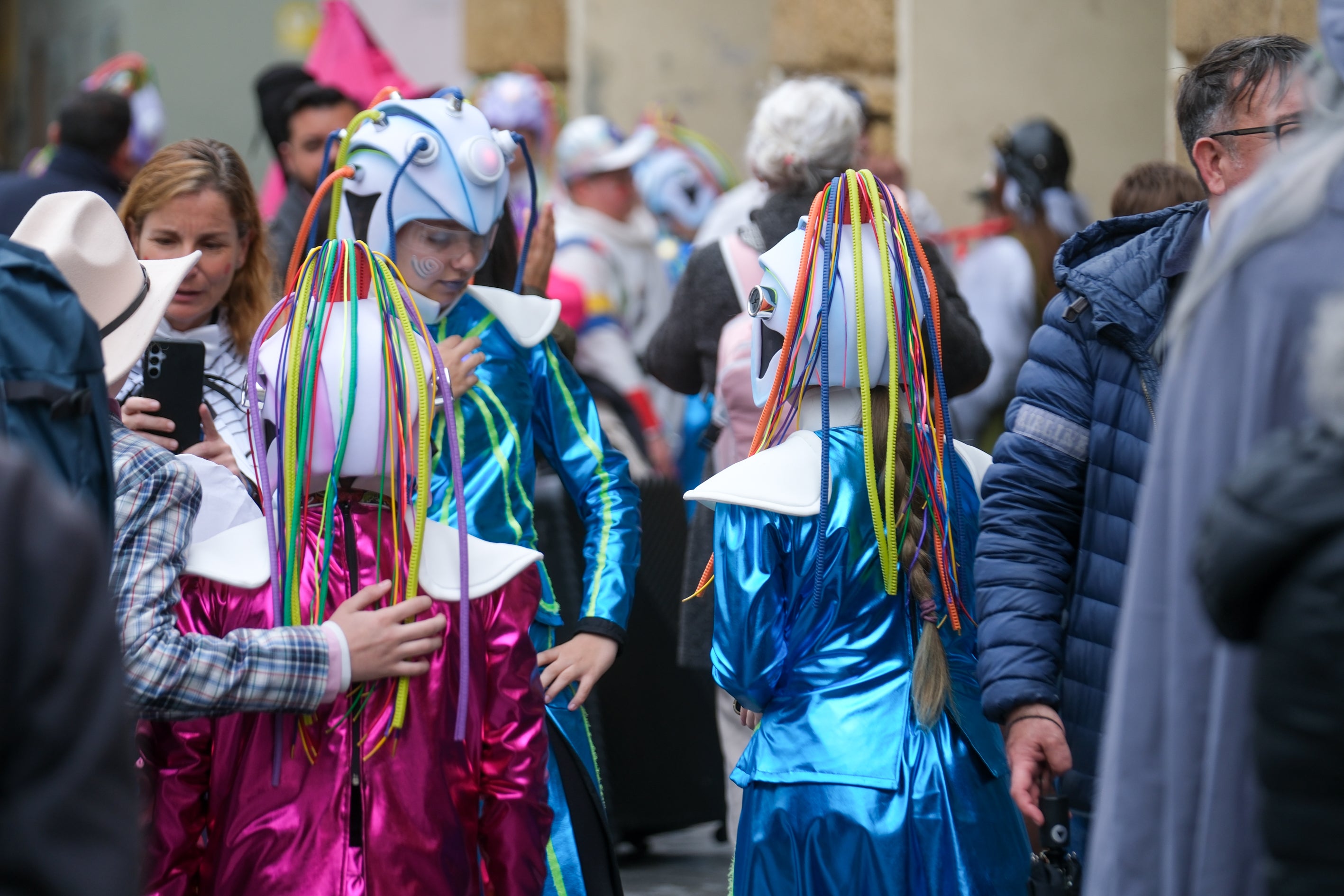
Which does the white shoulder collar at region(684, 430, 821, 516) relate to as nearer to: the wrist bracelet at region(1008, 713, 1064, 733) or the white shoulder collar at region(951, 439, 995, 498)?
the white shoulder collar at region(951, 439, 995, 498)

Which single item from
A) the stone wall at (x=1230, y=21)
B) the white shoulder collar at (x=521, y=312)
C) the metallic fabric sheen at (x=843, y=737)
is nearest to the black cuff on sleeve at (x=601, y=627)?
the metallic fabric sheen at (x=843, y=737)

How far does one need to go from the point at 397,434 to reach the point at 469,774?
51cm

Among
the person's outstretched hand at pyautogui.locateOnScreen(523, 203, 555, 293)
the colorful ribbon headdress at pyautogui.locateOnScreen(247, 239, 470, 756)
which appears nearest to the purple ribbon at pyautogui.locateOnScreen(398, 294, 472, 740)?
the colorful ribbon headdress at pyautogui.locateOnScreen(247, 239, 470, 756)

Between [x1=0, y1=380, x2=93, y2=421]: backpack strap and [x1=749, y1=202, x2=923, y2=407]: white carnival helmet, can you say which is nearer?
[x1=0, y1=380, x2=93, y2=421]: backpack strap

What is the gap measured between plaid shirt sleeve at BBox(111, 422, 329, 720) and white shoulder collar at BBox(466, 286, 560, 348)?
3.11 ft

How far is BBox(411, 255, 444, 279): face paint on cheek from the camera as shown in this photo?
316 centimetres

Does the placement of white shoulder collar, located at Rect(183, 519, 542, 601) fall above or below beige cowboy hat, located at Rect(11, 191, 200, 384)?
below

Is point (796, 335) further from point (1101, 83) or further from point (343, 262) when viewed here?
point (1101, 83)

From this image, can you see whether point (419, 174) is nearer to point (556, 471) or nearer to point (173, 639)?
point (556, 471)

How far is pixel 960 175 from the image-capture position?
7176 mm

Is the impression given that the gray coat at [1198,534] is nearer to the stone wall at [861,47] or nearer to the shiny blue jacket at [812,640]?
the shiny blue jacket at [812,640]

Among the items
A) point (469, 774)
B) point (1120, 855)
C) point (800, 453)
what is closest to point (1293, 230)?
point (1120, 855)

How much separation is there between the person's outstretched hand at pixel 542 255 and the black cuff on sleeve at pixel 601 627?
1289mm

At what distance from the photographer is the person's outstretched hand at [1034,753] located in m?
2.33
